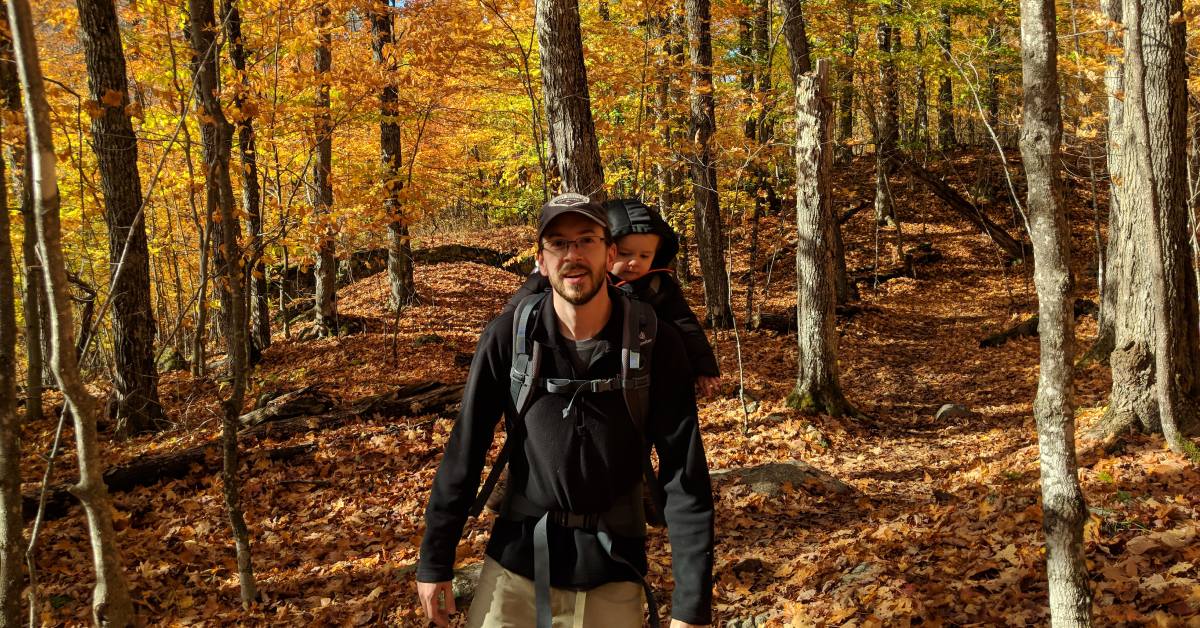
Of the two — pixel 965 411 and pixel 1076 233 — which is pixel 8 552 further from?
pixel 1076 233

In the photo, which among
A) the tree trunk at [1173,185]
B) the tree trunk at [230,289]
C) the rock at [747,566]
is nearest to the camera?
the tree trunk at [230,289]

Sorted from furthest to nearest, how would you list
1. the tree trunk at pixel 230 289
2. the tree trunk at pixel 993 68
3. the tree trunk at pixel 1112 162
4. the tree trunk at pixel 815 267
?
the tree trunk at pixel 993 68 → the tree trunk at pixel 815 267 → the tree trunk at pixel 1112 162 → the tree trunk at pixel 230 289

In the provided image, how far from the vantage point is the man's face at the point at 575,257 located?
7.79ft

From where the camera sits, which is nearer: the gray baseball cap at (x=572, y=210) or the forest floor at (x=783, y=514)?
the gray baseball cap at (x=572, y=210)

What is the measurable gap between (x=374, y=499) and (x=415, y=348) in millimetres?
5444

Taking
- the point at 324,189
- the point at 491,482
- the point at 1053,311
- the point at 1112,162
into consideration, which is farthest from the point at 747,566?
the point at 324,189

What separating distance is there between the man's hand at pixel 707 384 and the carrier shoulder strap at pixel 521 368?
1.40m

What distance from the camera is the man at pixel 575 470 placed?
2359 millimetres

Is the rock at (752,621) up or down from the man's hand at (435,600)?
down

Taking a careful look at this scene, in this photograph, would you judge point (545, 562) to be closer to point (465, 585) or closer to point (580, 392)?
point (580, 392)

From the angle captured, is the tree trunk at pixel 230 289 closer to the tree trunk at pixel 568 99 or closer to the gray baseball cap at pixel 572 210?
the tree trunk at pixel 568 99

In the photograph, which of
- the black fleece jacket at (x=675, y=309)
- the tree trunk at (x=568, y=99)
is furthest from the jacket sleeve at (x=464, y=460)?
the tree trunk at (x=568, y=99)

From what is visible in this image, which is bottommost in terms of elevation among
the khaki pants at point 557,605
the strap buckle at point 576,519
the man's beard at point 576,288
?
the khaki pants at point 557,605

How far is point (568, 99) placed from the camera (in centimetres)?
652
